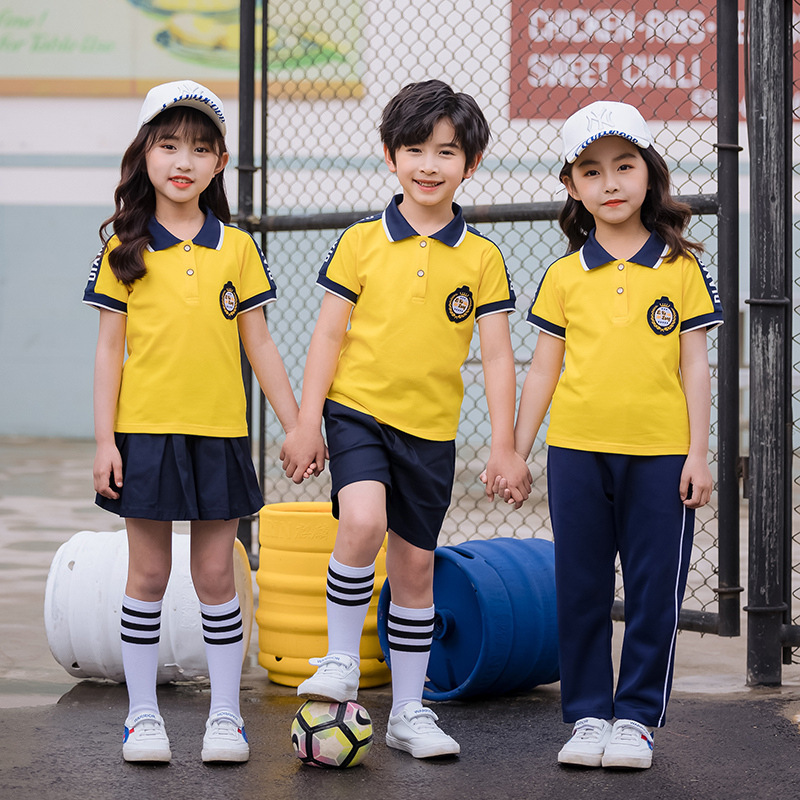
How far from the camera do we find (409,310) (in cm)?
307

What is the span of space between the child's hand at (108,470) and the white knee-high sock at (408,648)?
0.84 metres

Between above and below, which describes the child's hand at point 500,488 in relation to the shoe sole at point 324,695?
above

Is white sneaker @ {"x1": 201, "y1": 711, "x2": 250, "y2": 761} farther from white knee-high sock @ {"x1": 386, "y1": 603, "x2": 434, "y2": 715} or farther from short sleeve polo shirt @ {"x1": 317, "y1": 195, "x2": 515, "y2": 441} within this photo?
short sleeve polo shirt @ {"x1": 317, "y1": 195, "x2": 515, "y2": 441}

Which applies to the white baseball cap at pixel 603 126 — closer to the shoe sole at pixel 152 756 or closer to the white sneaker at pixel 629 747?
the white sneaker at pixel 629 747

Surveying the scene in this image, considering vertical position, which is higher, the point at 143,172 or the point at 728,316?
the point at 143,172

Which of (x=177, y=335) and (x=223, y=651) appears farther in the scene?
(x=223, y=651)

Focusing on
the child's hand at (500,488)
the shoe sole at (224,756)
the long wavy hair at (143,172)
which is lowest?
the shoe sole at (224,756)

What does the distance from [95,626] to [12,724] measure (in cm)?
45

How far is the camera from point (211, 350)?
3039 millimetres

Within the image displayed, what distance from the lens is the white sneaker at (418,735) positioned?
308 centimetres

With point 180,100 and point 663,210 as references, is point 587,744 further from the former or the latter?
point 180,100

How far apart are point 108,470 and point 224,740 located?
0.77 m

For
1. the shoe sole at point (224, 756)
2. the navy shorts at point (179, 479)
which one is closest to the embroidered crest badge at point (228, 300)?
the navy shorts at point (179, 479)

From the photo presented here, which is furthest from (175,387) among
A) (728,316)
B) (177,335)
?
(728,316)
